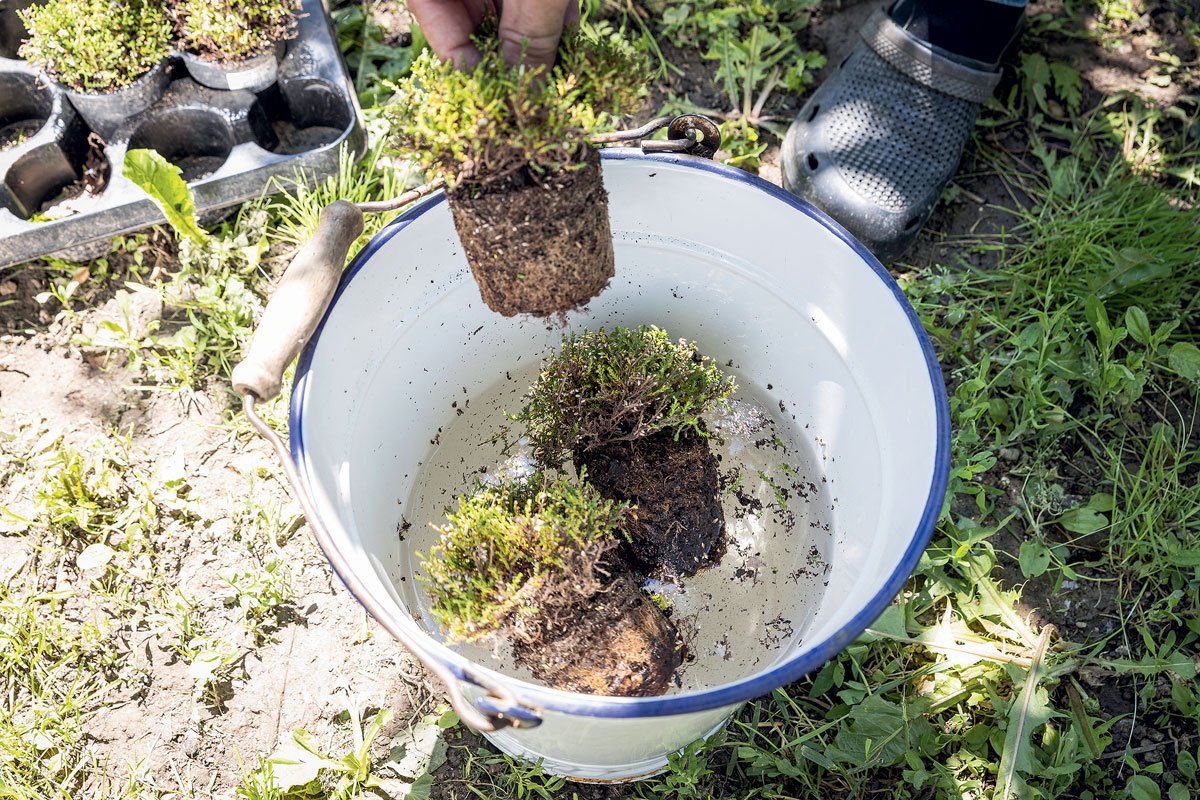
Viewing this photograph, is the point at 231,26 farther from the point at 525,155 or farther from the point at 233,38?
the point at 525,155

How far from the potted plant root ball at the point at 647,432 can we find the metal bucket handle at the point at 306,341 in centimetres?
43

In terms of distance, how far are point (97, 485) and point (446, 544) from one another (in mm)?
1068

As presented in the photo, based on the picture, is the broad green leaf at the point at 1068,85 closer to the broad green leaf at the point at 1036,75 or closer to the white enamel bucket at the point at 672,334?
the broad green leaf at the point at 1036,75

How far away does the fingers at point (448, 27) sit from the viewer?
1.52 m

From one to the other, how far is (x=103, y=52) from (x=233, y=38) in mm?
336

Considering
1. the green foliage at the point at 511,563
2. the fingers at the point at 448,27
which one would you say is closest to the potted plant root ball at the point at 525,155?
the fingers at the point at 448,27

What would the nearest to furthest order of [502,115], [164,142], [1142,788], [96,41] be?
[502,115], [1142,788], [96,41], [164,142]

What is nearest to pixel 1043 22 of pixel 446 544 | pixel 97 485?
pixel 446 544

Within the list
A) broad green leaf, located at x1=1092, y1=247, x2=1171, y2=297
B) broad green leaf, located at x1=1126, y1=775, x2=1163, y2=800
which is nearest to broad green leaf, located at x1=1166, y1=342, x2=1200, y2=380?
broad green leaf, located at x1=1092, y1=247, x2=1171, y2=297

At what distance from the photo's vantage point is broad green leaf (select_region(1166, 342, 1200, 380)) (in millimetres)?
2121

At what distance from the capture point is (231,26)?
2342mm

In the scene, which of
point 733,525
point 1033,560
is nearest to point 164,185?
point 733,525

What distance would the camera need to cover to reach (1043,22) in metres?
2.71

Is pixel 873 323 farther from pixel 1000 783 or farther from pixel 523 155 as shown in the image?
pixel 1000 783
